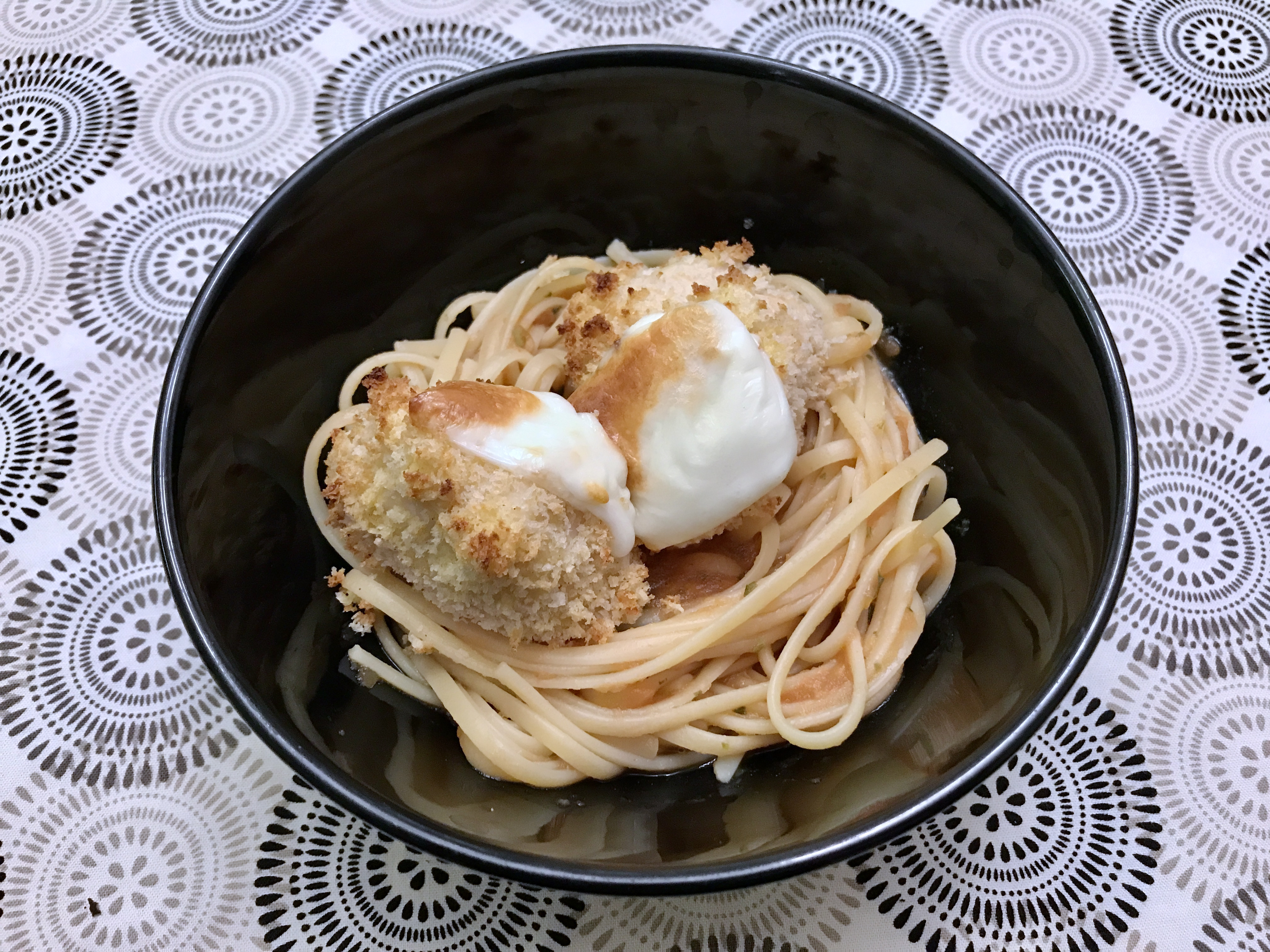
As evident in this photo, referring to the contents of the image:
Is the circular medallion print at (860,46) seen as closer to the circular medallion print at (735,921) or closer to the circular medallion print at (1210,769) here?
the circular medallion print at (1210,769)

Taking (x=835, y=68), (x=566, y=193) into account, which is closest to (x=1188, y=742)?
(x=566, y=193)

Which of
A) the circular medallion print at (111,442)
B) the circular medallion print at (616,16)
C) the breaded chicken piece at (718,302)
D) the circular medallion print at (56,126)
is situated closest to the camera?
the breaded chicken piece at (718,302)

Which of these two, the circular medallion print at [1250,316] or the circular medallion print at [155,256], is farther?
the circular medallion print at [155,256]

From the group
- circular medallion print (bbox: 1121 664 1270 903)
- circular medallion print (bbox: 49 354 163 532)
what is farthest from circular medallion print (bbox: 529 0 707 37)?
circular medallion print (bbox: 1121 664 1270 903)

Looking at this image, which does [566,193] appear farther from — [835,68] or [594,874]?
[594,874]

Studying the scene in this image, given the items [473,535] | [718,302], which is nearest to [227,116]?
[718,302]

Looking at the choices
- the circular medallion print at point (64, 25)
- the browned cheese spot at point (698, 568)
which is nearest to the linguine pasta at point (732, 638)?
the browned cheese spot at point (698, 568)
